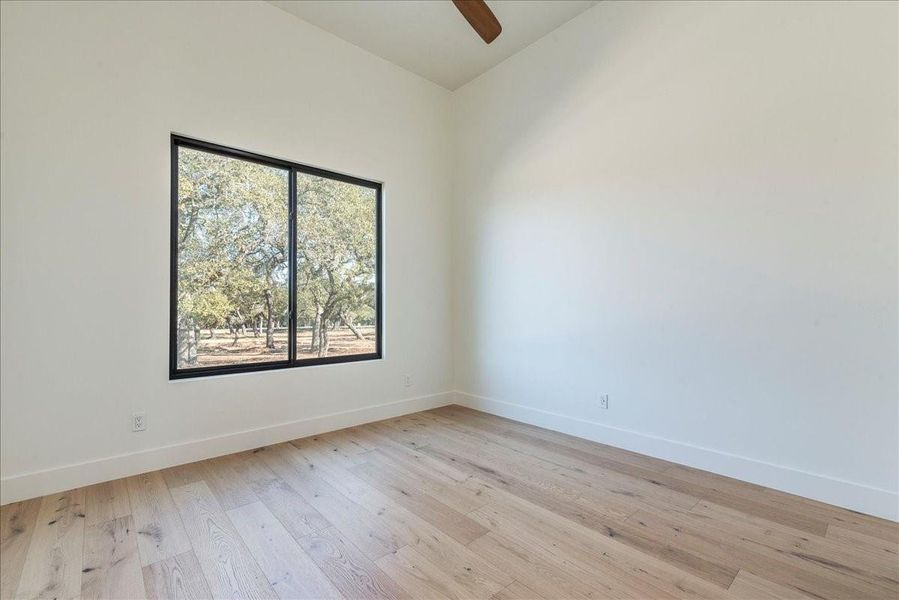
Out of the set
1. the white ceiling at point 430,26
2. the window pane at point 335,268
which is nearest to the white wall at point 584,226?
the white ceiling at point 430,26

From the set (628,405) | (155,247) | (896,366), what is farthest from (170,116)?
(896,366)

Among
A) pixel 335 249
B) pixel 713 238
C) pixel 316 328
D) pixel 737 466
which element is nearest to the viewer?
pixel 737 466

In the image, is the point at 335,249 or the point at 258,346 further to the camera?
the point at 335,249

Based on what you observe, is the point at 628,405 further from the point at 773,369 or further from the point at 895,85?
the point at 895,85

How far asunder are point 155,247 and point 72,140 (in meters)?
0.73

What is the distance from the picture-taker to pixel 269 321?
3238mm

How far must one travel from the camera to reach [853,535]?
190 cm

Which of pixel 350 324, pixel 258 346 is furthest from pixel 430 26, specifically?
pixel 258 346

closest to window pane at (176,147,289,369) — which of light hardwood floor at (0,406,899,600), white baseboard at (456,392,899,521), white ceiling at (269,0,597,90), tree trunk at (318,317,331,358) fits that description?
tree trunk at (318,317,331,358)

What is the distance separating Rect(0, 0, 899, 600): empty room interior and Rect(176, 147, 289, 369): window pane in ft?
0.07

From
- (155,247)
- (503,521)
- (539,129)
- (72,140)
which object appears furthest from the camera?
(539,129)

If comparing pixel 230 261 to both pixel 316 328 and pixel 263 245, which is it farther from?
pixel 316 328

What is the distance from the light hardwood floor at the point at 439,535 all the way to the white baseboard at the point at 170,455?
0.07m

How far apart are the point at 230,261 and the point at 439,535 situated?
8.02ft
